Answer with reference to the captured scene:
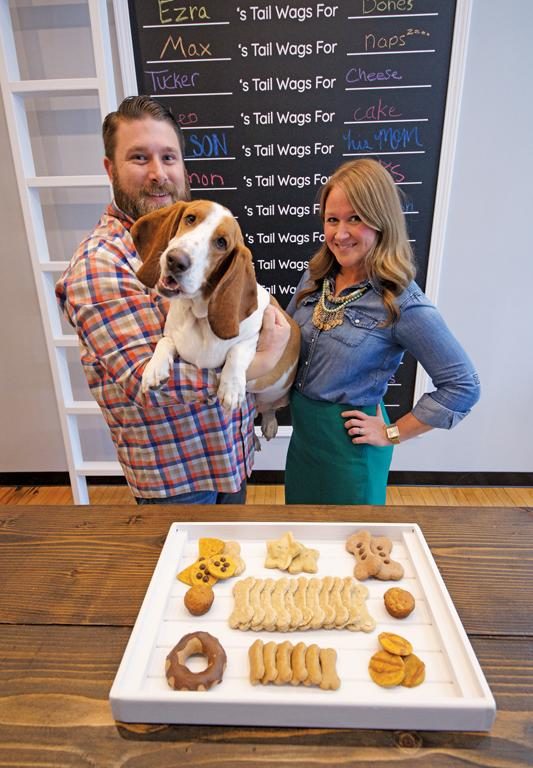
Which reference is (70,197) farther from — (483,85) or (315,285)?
(483,85)

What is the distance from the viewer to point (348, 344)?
1.45m

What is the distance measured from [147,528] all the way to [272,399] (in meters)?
0.73

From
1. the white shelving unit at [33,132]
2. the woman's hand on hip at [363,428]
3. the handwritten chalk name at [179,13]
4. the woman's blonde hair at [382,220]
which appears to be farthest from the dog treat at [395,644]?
the handwritten chalk name at [179,13]

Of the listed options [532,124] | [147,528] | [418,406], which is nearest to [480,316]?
[532,124]

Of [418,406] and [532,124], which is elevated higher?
[532,124]

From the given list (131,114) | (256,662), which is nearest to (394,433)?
(256,662)

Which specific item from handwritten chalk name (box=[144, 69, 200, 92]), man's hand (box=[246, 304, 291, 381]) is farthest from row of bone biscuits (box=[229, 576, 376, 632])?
handwritten chalk name (box=[144, 69, 200, 92])

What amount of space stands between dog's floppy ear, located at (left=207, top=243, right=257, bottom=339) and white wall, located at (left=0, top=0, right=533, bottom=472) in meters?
1.87

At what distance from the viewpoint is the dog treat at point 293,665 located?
0.70m

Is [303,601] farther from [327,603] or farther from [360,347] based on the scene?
[360,347]

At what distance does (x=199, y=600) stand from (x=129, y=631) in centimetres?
13

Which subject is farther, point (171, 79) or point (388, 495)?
point (388, 495)

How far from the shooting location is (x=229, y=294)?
43.4 inches

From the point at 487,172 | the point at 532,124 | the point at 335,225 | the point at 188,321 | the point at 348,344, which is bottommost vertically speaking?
the point at 348,344
